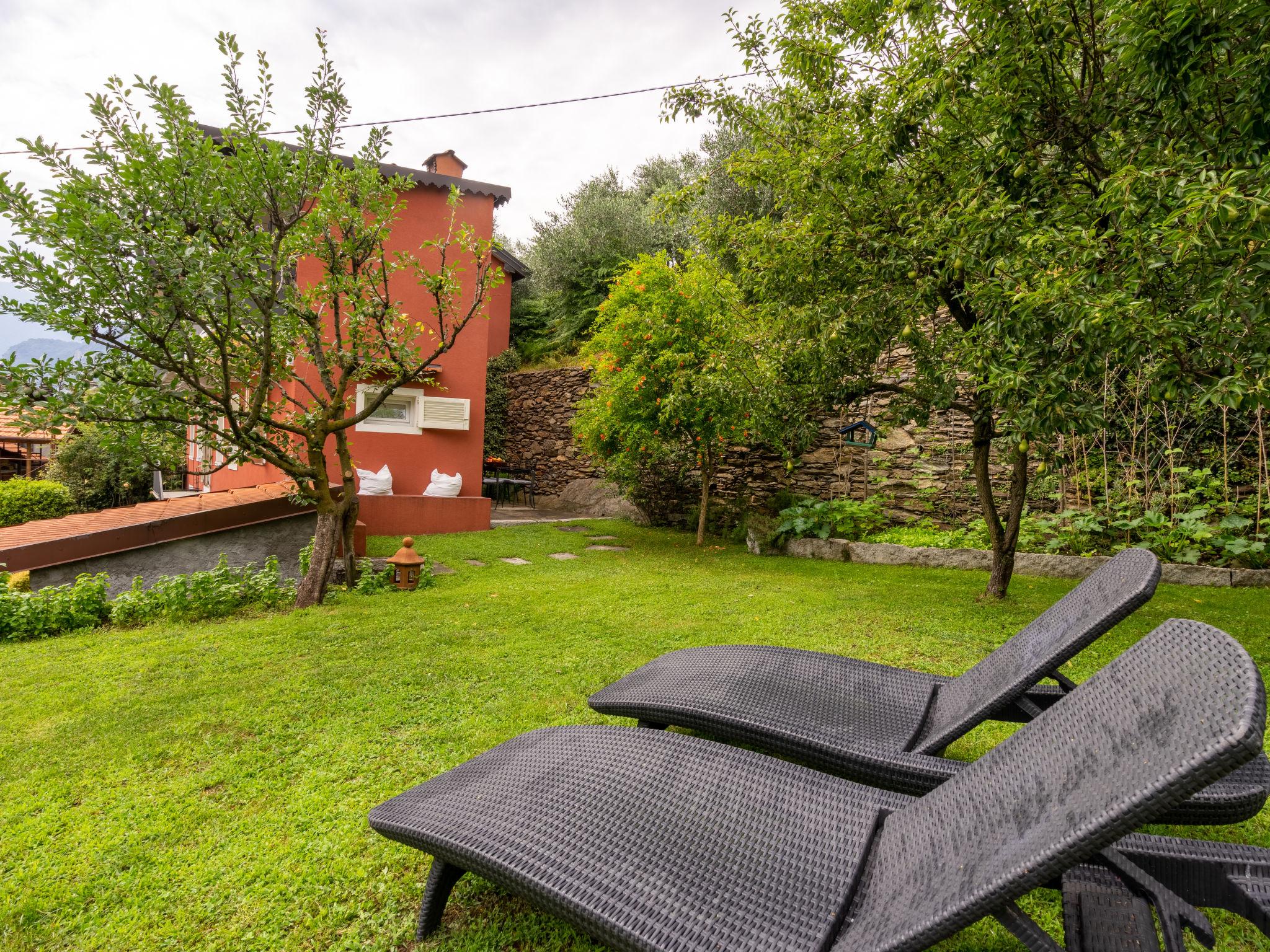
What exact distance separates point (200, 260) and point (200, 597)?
2.76m

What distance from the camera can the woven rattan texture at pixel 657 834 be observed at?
1.29 m

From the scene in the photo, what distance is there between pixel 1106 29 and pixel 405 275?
874cm

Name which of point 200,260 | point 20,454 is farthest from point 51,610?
point 20,454

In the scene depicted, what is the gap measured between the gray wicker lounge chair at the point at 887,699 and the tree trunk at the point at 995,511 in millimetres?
3126

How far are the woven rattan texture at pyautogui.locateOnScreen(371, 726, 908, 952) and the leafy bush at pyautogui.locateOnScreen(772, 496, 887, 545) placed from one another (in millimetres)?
6922

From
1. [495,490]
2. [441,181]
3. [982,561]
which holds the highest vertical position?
[441,181]

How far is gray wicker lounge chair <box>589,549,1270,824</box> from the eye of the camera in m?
1.88

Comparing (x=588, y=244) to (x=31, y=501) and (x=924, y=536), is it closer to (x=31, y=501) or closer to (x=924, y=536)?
(x=924, y=536)

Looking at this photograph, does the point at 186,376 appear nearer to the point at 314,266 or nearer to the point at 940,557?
the point at 314,266

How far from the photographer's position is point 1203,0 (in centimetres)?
288

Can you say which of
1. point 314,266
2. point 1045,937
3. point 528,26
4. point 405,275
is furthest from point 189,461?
point 1045,937

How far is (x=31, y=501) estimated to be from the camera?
10.8 meters

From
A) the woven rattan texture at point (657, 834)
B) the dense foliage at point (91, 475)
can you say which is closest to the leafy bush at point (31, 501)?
the dense foliage at point (91, 475)

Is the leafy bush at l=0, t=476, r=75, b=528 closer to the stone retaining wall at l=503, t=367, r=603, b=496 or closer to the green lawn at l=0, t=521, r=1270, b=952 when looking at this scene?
the green lawn at l=0, t=521, r=1270, b=952
